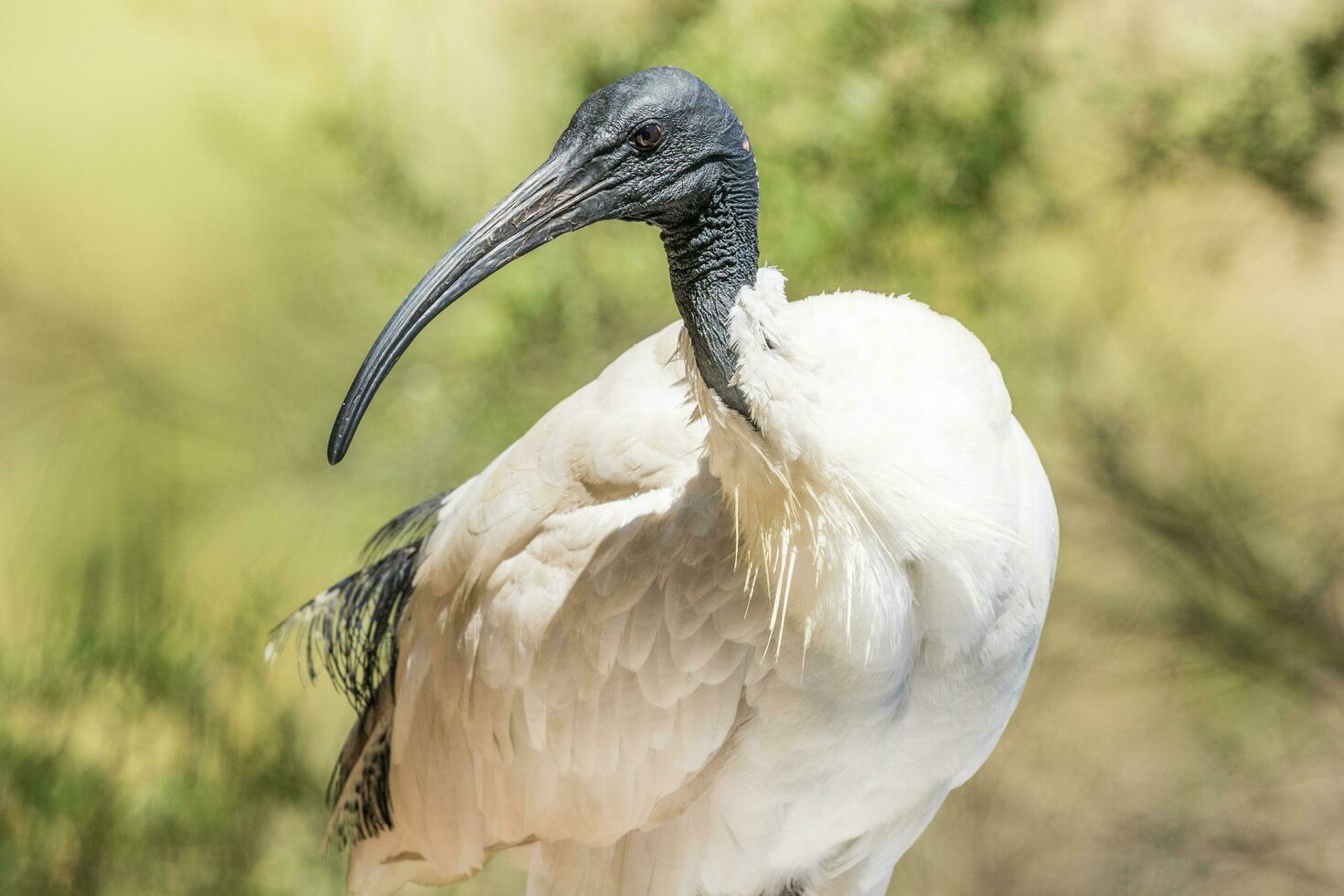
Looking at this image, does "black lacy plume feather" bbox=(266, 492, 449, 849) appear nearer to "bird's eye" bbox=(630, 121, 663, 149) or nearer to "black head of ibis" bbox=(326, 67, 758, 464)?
"black head of ibis" bbox=(326, 67, 758, 464)

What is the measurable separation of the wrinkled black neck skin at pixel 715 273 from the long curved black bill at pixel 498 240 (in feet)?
0.32

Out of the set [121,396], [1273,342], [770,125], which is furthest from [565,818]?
[1273,342]

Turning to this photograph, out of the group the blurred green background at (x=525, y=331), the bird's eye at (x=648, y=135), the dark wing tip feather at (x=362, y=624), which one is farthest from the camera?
the blurred green background at (x=525, y=331)

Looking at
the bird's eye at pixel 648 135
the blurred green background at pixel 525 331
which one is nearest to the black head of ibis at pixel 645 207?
the bird's eye at pixel 648 135

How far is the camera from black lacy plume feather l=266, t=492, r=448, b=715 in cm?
208

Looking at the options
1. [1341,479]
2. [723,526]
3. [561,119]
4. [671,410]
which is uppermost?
[561,119]

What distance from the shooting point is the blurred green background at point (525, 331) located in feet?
11.2

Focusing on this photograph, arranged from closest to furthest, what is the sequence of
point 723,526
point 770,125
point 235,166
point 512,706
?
point 723,526, point 512,706, point 770,125, point 235,166

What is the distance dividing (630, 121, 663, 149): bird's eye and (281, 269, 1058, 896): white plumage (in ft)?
0.59

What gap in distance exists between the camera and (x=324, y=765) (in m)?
3.74

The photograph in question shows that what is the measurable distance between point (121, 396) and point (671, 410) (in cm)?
239

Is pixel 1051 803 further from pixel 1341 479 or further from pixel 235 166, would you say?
pixel 235 166

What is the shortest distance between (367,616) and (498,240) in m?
0.94

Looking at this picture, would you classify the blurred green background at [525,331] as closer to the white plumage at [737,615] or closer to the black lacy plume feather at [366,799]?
the black lacy plume feather at [366,799]
